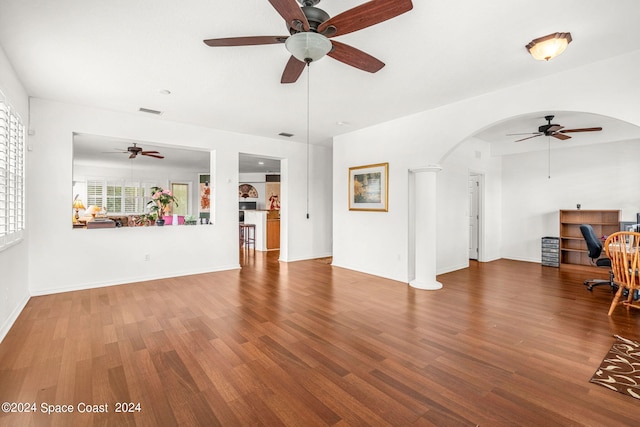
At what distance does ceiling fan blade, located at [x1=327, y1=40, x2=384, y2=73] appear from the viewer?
2.33 m

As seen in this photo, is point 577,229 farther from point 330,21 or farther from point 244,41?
point 244,41

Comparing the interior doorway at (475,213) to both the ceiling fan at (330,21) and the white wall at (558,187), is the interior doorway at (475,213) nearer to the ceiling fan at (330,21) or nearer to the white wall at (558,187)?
→ the white wall at (558,187)

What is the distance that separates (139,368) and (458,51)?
396 cm

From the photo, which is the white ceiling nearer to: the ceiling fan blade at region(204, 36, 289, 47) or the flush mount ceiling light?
the flush mount ceiling light

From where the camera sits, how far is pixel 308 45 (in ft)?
7.00

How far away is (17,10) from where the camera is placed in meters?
2.31

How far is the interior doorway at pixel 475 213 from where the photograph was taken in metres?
7.13

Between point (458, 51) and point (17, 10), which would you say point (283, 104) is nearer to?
point (458, 51)

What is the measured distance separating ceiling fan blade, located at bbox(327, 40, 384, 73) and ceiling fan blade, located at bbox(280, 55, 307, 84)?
0.32m


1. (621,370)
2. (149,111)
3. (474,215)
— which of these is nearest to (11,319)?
(149,111)

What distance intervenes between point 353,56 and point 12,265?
426 cm

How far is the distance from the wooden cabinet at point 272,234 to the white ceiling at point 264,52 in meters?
4.40

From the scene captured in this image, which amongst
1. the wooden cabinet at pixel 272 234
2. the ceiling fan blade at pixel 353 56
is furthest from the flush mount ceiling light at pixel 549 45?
the wooden cabinet at pixel 272 234

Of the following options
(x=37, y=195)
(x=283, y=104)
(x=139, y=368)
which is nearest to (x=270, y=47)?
(x=283, y=104)
